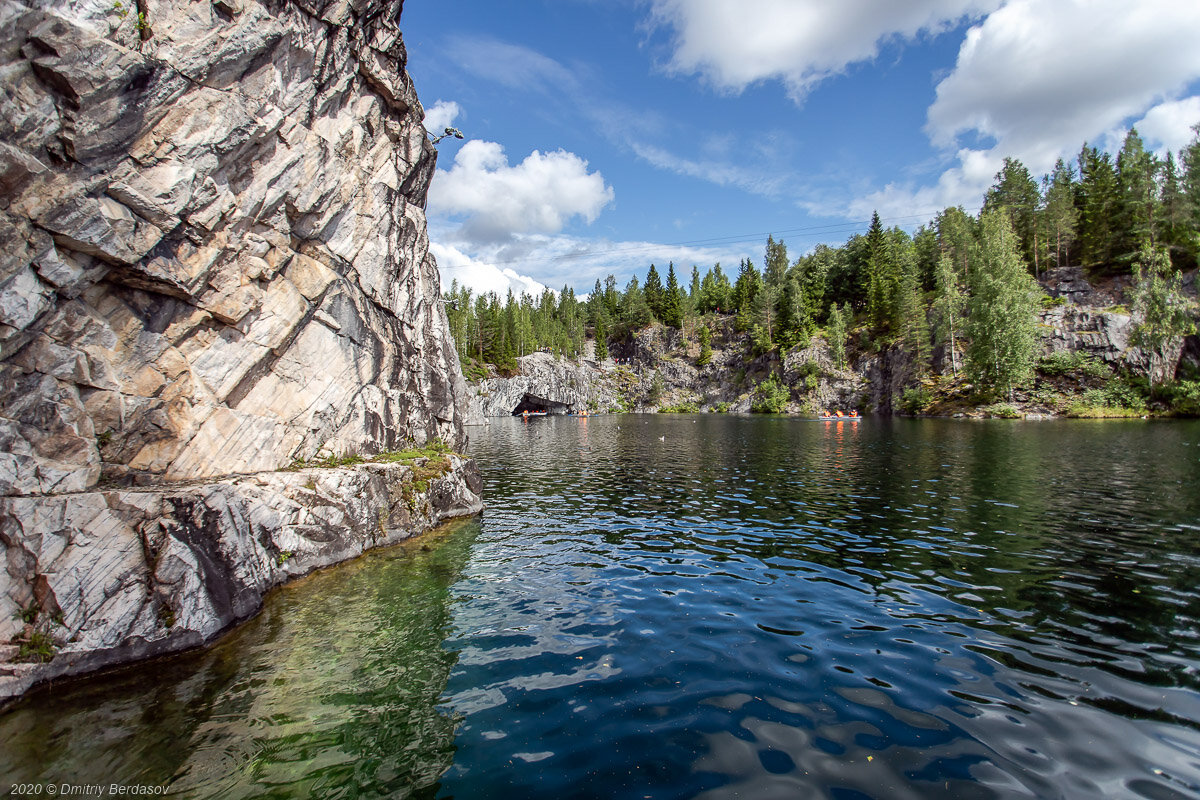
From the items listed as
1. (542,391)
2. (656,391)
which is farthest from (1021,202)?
(542,391)

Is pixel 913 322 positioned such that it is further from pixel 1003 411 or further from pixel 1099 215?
pixel 1099 215

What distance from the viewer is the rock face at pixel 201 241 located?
36.6ft

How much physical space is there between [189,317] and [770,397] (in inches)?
4363

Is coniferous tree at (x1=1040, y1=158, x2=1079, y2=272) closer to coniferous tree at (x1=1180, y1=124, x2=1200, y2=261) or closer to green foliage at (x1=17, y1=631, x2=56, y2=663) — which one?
coniferous tree at (x1=1180, y1=124, x2=1200, y2=261)

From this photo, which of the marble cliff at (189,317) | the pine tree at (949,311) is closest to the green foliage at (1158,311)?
the pine tree at (949,311)

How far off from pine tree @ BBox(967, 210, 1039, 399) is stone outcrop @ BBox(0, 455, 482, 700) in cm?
8192

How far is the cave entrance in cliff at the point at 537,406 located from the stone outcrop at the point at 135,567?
102m

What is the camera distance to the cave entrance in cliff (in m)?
119

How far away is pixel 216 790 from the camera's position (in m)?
6.57

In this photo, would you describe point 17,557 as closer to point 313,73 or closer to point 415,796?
point 415,796

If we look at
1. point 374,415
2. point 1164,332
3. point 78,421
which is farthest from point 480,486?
point 1164,332

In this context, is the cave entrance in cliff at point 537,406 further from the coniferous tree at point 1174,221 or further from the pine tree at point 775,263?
the coniferous tree at point 1174,221

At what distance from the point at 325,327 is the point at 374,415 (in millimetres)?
3818

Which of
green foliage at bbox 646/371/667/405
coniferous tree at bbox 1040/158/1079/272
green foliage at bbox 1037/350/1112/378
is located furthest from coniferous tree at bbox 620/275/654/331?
green foliage at bbox 1037/350/1112/378
